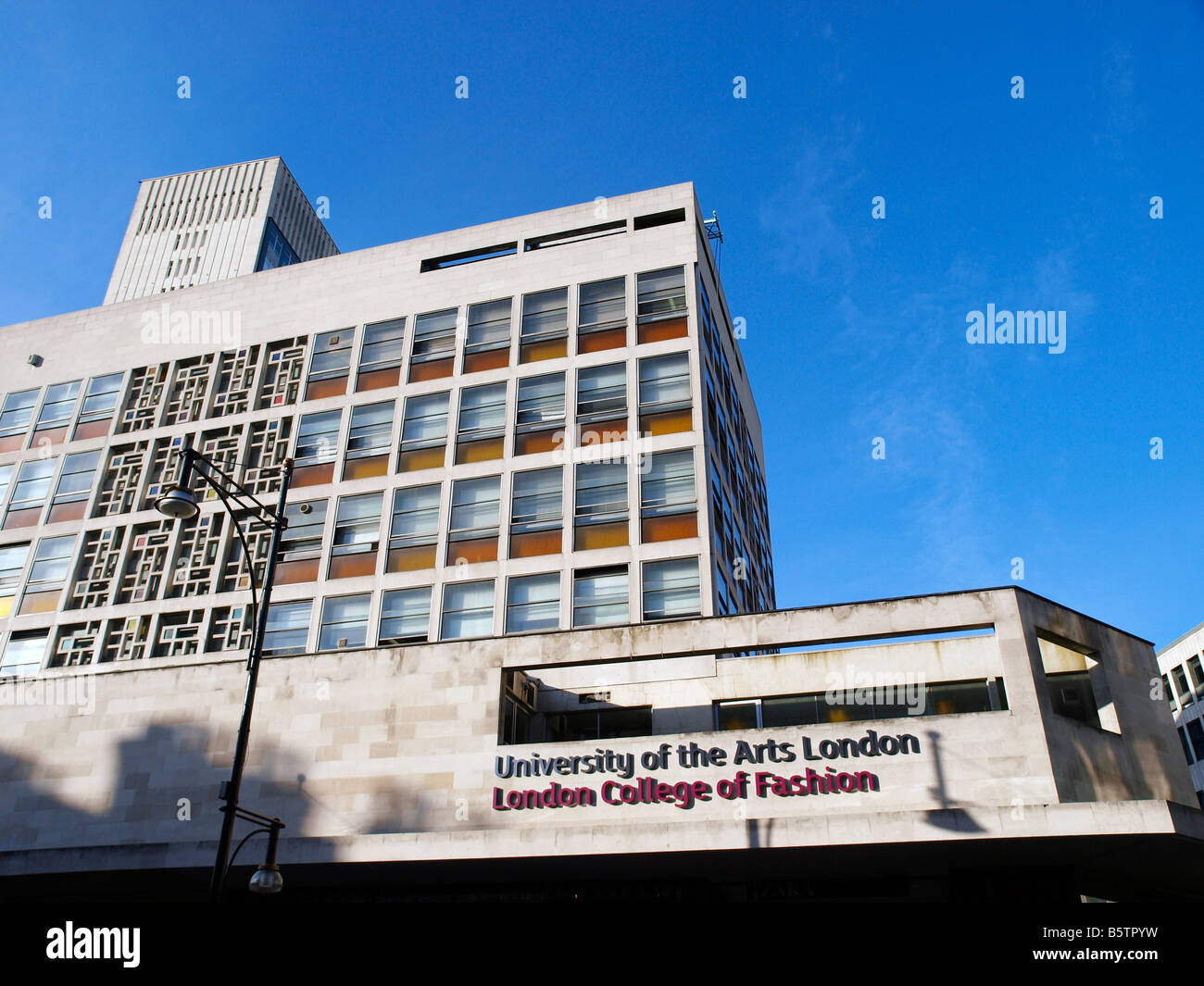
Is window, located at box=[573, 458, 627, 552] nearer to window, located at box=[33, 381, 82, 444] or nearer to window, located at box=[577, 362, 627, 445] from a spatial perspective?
window, located at box=[577, 362, 627, 445]

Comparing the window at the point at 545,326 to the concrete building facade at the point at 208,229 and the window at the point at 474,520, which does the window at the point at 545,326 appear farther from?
the concrete building facade at the point at 208,229

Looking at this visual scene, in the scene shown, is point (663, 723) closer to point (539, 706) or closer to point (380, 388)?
point (539, 706)

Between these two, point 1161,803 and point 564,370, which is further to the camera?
point 564,370

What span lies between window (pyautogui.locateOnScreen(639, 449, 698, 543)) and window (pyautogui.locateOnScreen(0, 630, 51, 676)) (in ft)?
78.4

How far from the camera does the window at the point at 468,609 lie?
3219 centimetres

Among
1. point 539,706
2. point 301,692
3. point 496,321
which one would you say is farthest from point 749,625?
point 496,321

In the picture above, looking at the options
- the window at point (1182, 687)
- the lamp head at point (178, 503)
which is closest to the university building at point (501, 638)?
the lamp head at point (178, 503)

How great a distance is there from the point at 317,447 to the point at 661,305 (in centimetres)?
1488

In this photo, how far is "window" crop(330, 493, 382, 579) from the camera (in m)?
34.8

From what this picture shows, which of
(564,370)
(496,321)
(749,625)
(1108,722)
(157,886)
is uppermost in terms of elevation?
(496,321)

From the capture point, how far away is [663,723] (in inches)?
967

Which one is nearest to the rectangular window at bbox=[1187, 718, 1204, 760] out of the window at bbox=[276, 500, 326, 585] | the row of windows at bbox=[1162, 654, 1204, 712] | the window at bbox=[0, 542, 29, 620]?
the row of windows at bbox=[1162, 654, 1204, 712]

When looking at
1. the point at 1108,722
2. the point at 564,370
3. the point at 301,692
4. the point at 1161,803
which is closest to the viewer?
the point at 1161,803
